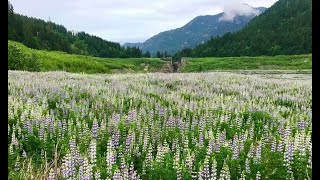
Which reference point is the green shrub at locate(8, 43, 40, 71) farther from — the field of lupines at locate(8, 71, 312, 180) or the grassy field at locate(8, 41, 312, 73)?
the field of lupines at locate(8, 71, 312, 180)

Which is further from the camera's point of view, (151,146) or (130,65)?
(130,65)

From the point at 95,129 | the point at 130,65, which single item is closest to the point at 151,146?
the point at 95,129

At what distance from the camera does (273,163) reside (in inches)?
226

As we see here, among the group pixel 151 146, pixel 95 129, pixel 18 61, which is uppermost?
pixel 18 61

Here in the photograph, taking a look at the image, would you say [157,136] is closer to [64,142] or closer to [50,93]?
[64,142]

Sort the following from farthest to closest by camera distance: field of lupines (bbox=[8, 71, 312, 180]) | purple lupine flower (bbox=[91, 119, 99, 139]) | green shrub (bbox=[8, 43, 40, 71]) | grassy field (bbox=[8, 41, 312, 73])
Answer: grassy field (bbox=[8, 41, 312, 73])
green shrub (bbox=[8, 43, 40, 71])
purple lupine flower (bbox=[91, 119, 99, 139])
field of lupines (bbox=[8, 71, 312, 180])

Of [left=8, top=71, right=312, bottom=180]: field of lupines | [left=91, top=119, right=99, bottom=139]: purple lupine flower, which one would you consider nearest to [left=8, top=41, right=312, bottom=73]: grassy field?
[left=8, top=71, right=312, bottom=180]: field of lupines

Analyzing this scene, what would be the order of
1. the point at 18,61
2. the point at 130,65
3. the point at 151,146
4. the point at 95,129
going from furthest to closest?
1. the point at 130,65
2. the point at 18,61
3. the point at 95,129
4. the point at 151,146

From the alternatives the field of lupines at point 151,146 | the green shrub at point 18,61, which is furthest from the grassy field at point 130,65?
the field of lupines at point 151,146

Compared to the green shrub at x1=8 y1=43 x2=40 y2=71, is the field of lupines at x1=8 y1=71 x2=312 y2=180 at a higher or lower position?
lower

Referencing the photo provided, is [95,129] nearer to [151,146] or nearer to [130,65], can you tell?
[151,146]

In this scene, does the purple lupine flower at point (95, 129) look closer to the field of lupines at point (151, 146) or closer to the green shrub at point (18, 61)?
the field of lupines at point (151, 146)

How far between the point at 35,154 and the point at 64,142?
0.51m
